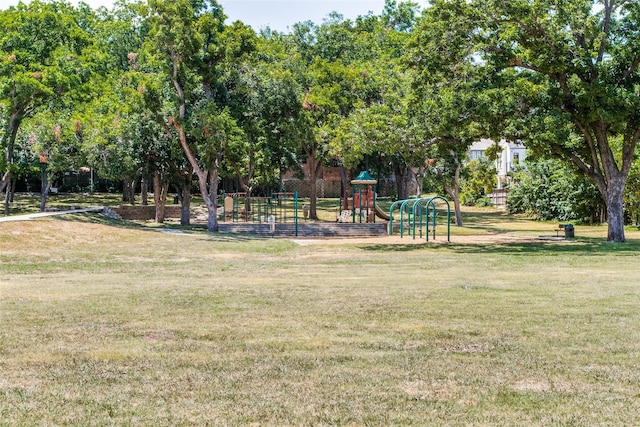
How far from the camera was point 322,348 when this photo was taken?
30.7 ft

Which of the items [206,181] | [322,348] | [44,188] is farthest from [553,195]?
[322,348]

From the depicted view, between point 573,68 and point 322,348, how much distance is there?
904 inches

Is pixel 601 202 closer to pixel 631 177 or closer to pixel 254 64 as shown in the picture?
pixel 631 177

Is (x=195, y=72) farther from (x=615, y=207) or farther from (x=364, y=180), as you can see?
(x=615, y=207)

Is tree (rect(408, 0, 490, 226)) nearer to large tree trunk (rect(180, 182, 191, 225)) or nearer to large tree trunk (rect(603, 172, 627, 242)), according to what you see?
large tree trunk (rect(603, 172, 627, 242))

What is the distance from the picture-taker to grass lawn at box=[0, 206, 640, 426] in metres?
6.88

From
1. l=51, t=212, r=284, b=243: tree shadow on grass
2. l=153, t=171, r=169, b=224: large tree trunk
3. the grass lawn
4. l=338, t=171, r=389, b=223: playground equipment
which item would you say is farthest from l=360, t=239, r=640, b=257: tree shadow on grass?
l=153, t=171, r=169, b=224: large tree trunk

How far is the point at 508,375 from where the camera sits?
26.2 feet

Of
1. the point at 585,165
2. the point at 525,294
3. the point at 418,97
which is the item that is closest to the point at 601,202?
the point at 585,165

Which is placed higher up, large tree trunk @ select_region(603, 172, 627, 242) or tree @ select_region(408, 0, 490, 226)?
tree @ select_region(408, 0, 490, 226)

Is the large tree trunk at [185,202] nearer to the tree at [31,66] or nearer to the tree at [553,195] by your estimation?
the tree at [31,66]

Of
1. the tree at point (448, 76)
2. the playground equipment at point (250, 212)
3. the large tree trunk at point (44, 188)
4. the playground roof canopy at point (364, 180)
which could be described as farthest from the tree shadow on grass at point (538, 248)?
the large tree trunk at point (44, 188)

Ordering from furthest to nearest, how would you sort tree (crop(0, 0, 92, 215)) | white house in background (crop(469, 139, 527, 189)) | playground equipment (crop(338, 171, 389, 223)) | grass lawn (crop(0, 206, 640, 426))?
white house in background (crop(469, 139, 527, 189))
playground equipment (crop(338, 171, 389, 223))
tree (crop(0, 0, 92, 215))
grass lawn (crop(0, 206, 640, 426))

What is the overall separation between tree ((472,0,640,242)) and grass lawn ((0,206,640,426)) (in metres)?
9.79
